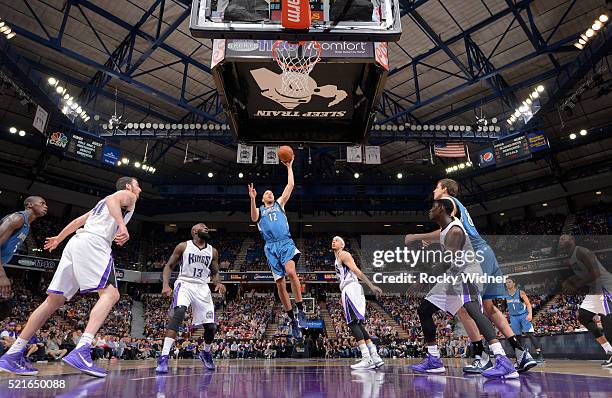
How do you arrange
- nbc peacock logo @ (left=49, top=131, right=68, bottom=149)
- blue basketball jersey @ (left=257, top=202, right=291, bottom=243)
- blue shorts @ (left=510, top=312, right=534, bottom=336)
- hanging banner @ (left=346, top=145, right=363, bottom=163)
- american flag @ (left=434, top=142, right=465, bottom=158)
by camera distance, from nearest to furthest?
blue basketball jersey @ (left=257, top=202, right=291, bottom=243)
blue shorts @ (left=510, top=312, right=534, bottom=336)
nbc peacock logo @ (left=49, top=131, right=68, bottom=149)
hanging banner @ (left=346, top=145, right=363, bottom=163)
american flag @ (left=434, top=142, right=465, bottom=158)

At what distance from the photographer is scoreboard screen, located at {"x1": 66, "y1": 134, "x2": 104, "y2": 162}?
16.4 m

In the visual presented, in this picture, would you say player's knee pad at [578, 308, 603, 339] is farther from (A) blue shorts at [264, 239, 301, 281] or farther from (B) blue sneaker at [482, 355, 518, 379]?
(A) blue shorts at [264, 239, 301, 281]

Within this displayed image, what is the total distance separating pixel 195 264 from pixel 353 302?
8.01 feet

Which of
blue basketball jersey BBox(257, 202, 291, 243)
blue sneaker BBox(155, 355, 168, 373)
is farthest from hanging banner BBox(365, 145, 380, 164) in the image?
blue sneaker BBox(155, 355, 168, 373)

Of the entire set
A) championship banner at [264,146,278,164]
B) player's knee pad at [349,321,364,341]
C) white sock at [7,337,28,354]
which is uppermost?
championship banner at [264,146,278,164]

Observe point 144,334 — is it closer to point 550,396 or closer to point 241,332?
point 241,332

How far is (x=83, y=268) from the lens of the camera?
4.15 meters

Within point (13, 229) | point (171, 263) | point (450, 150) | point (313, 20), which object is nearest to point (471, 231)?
point (313, 20)

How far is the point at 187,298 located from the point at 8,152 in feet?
74.3

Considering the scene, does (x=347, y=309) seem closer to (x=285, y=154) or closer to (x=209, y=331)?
(x=209, y=331)

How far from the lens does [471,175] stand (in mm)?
25375

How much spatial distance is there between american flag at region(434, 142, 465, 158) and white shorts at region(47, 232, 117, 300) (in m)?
15.6

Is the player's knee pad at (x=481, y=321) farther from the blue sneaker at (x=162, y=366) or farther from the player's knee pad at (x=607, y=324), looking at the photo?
the player's knee pad at (x=607, y=324)

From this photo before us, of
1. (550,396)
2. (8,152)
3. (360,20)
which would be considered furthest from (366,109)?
(8,152)
